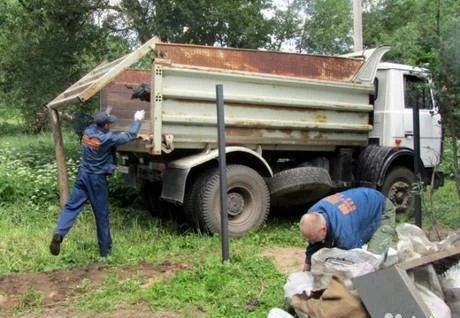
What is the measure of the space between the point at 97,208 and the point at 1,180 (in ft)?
10.5

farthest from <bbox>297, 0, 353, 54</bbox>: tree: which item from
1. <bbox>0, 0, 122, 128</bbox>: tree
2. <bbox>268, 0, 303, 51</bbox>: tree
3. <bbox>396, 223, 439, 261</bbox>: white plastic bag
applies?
<bbox>396, 223, 439, 261</bbox>: white plastic bag

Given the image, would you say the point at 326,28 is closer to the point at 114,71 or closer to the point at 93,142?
the point at 114,71

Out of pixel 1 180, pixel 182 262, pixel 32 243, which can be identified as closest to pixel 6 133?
pixel 1 180

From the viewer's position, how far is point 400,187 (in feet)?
27.8

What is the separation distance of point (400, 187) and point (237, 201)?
2710mm

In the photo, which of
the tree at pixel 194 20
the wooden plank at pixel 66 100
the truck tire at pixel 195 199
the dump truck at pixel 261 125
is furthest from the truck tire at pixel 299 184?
the tree at pixel 194 20

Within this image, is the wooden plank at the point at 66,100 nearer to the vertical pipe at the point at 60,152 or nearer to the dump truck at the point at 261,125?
the dump truck at the point at 261,125

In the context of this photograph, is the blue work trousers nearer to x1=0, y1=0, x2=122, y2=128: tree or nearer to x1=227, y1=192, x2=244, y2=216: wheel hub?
x1=227, y1=192, x2=244, y2=216: wheel hub

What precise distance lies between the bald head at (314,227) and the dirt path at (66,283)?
1158 mm

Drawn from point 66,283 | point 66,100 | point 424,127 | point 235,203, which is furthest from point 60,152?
point 424,127

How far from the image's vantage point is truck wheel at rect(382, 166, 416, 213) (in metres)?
8.30

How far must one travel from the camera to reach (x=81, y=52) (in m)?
12.2

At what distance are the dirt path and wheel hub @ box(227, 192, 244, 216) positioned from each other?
59.4 inches

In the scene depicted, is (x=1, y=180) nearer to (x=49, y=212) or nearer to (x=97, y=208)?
(x=49, y=212)
